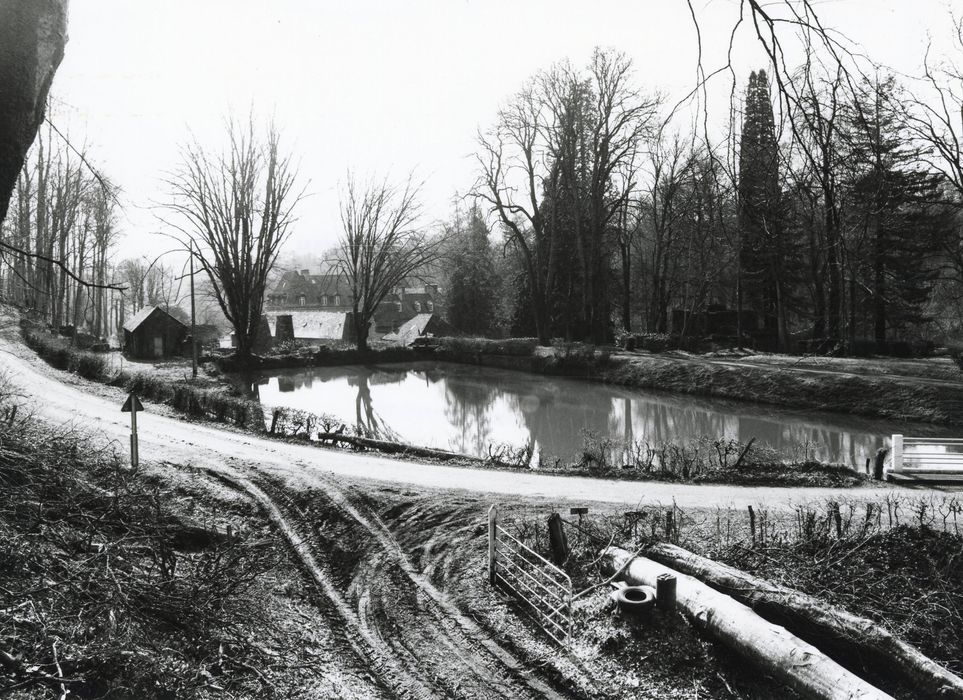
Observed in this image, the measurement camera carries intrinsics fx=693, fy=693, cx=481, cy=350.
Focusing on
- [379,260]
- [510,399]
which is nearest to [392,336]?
[379,260]

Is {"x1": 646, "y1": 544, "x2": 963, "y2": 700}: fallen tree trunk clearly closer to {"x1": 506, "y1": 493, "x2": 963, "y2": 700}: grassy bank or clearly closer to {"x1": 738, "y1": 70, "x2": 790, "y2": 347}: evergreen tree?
{"x1": 506, "y1": 493, "x2": 963, "y2": 700}: grassy bank

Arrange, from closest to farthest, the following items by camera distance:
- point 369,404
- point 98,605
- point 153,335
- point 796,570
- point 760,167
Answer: point 760,167
point 98,605
point 796,570
point 369,404
point 153,335

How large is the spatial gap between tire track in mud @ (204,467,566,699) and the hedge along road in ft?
8.50

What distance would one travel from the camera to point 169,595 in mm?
6496

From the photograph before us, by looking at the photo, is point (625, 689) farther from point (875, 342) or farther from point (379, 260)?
point (379, 260)

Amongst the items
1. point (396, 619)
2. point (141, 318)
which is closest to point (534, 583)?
point (396, 619)

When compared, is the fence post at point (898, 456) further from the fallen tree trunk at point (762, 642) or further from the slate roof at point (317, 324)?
the slate roof at point (317, 324)

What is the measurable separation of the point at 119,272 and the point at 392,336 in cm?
3492

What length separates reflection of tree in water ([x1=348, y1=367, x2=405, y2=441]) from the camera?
22633mm

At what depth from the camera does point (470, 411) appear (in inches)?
1088

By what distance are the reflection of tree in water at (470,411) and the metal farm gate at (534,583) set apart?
10234 millimetres

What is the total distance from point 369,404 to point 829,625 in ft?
80.0

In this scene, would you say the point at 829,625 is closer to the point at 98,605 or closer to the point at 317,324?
the point at 98,605

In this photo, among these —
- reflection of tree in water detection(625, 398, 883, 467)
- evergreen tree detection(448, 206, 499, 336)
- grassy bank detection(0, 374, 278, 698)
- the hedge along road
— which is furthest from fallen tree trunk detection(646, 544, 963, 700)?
evergreen tree detection(448, 206, 499, 336)
